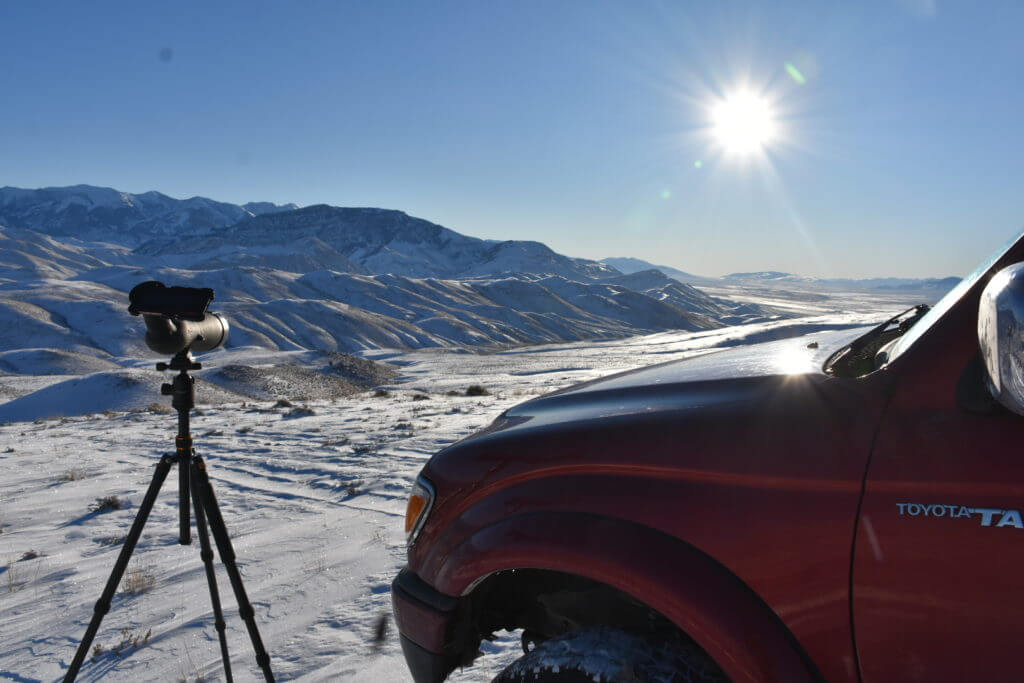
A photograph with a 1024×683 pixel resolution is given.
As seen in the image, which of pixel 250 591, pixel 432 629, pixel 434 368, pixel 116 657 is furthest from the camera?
pixel 434 368

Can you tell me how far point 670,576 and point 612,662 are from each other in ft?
1.19

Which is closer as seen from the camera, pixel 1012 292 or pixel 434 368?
pixel 1012 292

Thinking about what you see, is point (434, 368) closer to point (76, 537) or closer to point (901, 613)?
point (76, 537)

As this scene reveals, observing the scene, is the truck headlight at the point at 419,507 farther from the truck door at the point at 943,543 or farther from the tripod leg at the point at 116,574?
the truck door at the point at 943,543

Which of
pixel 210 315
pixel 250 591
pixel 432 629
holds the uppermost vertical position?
pixel 210 315

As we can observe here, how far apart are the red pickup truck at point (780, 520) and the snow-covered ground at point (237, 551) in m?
1.41

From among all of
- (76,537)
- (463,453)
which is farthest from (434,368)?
(463,453)

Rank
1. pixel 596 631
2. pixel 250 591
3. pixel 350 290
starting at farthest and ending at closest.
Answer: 1. pixel 350 290
2. pixel 250 591
3. pixel 596 631

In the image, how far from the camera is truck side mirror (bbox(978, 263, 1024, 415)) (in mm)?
966

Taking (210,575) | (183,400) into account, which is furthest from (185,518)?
(183,400)

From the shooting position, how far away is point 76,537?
4.82 meters

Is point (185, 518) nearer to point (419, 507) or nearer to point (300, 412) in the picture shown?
point (419, 507)

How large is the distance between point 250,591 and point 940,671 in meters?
3.80

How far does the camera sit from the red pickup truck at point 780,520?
1107 mm
